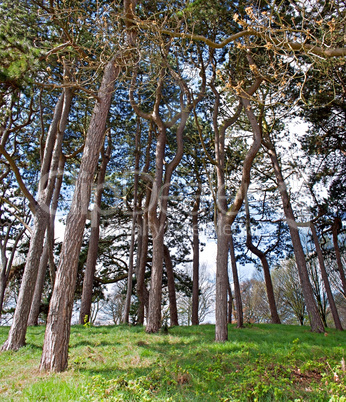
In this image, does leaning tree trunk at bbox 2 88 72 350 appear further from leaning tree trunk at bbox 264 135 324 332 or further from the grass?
leaning tree trunk at bbox 264 135 324 332

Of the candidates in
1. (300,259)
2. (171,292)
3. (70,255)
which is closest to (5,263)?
(171,292)

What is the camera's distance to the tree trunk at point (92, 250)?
32.9 feet

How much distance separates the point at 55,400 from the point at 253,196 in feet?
36.9

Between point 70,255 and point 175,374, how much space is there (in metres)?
2.40

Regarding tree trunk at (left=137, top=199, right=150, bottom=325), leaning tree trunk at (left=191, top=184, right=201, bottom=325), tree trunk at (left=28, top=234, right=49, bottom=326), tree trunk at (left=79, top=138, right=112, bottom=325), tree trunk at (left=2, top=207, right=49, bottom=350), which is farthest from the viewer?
leaning tree trunk at (left=191, top=184, right=201, bottom=325)

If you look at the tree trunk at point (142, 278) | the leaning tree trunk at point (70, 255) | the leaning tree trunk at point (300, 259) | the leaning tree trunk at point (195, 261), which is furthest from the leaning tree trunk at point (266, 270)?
the leaning tree trunk at point (70, 255)

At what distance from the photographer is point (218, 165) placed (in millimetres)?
8086

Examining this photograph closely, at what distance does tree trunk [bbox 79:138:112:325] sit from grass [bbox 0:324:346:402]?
384 centimetres

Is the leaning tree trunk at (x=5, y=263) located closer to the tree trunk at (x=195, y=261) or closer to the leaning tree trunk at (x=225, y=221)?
the tree trunk at (x=195, y=261)

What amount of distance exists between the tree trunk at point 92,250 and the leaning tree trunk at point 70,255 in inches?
178

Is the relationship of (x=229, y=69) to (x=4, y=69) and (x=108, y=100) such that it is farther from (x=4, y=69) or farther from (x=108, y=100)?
(x=4, y=69)

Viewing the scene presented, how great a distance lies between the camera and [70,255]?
4.80m

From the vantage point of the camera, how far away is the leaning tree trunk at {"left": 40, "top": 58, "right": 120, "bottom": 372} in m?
4.30

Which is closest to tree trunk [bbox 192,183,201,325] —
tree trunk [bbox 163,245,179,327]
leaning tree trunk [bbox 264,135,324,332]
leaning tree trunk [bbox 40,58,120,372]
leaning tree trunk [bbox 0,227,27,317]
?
tree trunk [bbox 163,245,179,327]
